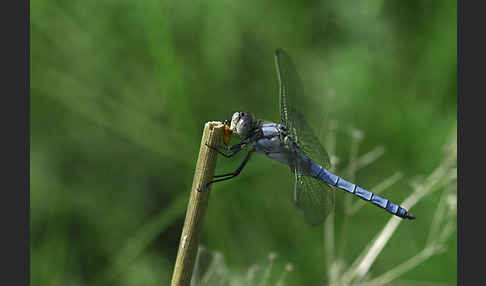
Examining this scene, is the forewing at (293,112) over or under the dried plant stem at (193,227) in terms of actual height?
over

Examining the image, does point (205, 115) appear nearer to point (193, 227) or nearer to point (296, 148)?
point (296, 148)

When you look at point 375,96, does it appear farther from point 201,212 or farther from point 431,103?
point 201,212

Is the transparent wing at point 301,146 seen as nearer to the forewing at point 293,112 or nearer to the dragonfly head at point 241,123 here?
the forewing at point 293,112

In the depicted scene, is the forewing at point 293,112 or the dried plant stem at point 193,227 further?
the forewing at point 293,112

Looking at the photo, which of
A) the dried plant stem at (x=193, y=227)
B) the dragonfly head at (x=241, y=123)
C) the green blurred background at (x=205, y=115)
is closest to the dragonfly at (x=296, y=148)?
the dragonfly head at (x=241, y=123)

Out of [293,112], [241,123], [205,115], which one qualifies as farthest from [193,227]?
[205,115]

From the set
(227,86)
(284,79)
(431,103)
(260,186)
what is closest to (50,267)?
(260,186)

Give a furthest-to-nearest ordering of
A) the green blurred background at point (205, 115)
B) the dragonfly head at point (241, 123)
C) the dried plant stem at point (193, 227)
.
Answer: the green blurred background at point (205, 115), the dragonfly head at point (241, 123), the dried plant stem at point (193, 227)
